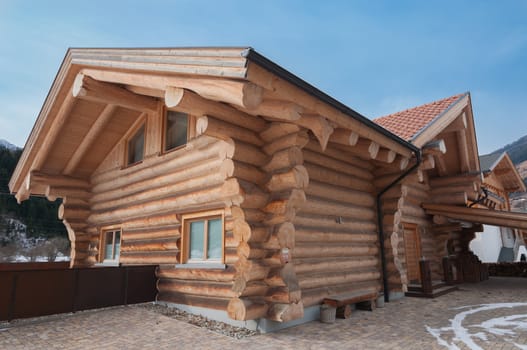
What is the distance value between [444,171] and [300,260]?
8106mm

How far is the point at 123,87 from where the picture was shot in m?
7.61

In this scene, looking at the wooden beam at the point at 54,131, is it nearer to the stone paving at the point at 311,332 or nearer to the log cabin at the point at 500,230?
the stone paving at the point at 311,332

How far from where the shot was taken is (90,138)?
9938 mm

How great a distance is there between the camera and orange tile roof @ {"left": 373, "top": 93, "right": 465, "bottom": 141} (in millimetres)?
8602

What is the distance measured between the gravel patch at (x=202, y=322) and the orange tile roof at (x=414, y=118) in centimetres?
554

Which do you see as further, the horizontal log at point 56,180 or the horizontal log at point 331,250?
the horizontal log at point 56,180

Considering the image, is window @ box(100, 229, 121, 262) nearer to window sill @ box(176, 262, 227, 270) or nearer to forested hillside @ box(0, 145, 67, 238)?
window sill @ box(176, 262, 227, 270)

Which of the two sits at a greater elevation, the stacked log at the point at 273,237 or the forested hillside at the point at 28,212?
the forested hillside at the point at 28,212

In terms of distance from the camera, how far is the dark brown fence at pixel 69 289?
632 cm

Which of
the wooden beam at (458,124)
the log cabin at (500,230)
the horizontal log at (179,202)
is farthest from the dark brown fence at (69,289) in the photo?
the log cabin at (500,230)

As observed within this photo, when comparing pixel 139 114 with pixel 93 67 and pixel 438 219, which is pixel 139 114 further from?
pixel 438 219

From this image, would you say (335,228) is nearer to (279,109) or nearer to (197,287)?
(197,287)

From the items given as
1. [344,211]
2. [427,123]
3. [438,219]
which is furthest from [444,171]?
[344,211]

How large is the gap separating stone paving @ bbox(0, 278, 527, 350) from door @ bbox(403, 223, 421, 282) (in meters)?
3.14
